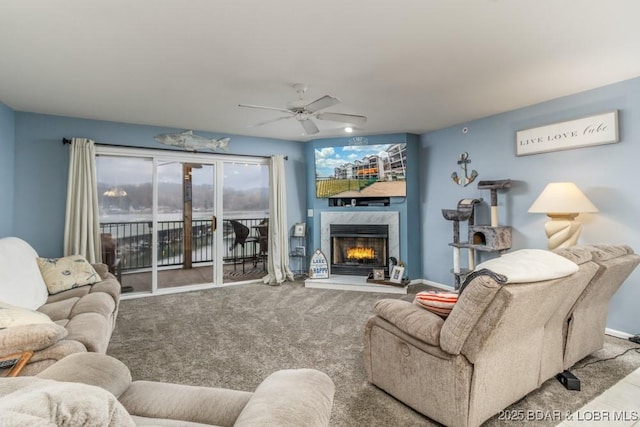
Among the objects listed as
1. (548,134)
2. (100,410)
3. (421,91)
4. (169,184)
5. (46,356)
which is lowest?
(46,356)

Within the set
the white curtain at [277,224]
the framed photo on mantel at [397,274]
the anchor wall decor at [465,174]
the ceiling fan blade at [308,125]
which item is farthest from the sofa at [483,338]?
the white curtain at [277,224]

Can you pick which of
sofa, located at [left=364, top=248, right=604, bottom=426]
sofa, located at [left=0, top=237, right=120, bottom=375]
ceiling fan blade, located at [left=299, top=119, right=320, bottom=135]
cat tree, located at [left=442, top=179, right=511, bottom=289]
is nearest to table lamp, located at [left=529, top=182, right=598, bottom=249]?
cat tree, located at [left=442, top=179, right=511, bottom=289]

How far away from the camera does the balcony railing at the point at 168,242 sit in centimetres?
483

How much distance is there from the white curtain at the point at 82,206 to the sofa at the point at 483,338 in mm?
3846

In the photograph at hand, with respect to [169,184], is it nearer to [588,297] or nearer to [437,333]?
[437,333]

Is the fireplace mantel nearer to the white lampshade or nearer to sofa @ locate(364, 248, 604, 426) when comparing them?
the white lampshade

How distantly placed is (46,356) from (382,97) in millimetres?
3433

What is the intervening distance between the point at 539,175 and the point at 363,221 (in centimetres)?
253

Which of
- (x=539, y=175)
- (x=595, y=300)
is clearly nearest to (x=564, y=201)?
(x=539, y=175)

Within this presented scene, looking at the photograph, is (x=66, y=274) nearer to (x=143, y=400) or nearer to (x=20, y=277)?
(x=20, y=277)

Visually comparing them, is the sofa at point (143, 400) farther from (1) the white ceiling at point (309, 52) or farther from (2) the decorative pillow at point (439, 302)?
(1) the white ceiling at point (309, 52)

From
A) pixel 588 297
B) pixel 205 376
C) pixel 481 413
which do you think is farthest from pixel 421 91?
pixel 205 376

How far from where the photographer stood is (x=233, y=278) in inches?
220

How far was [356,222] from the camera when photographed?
543 cm
